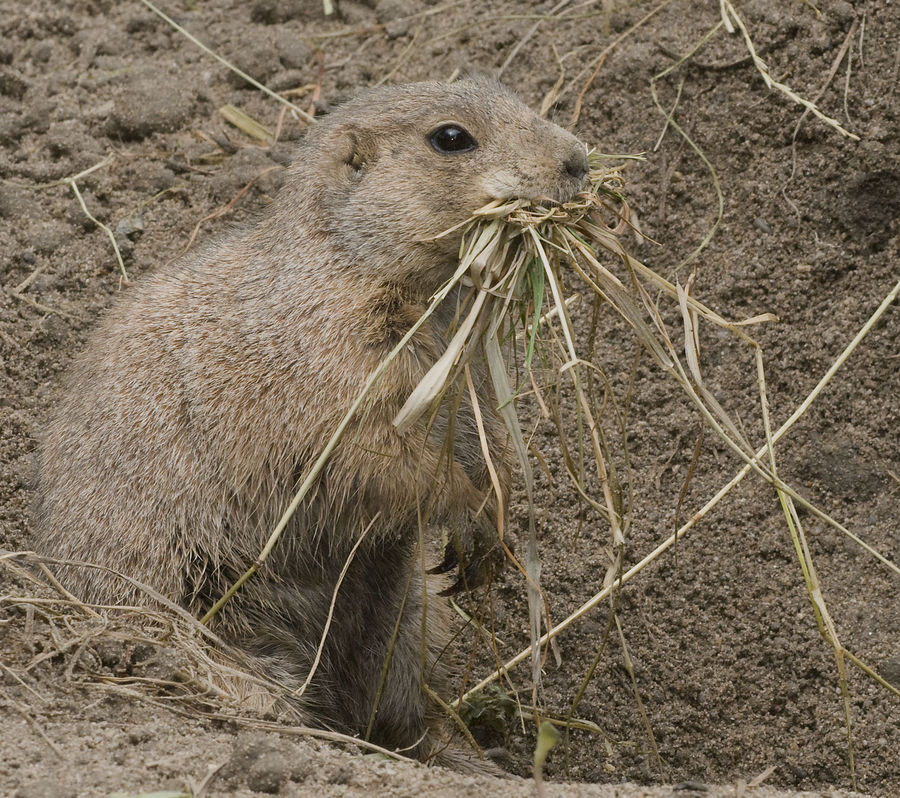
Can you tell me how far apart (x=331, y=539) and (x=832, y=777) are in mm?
2242

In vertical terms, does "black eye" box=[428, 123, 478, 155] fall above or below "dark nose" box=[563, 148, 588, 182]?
above

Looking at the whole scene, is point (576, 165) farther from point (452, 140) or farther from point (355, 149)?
point (355, 149)

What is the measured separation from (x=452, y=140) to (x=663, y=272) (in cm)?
198

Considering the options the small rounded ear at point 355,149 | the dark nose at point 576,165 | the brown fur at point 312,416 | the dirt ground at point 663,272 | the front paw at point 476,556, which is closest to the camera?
the dark nose at point 576,165

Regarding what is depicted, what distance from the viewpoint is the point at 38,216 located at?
6.17 metres

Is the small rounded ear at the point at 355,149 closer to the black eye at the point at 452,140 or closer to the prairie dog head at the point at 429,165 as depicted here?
the prairie dog head at the point at 429,165

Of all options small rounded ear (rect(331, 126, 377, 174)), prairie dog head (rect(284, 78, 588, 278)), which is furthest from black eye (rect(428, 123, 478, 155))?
small rounded ear (rect(331, 126, 377, 174))

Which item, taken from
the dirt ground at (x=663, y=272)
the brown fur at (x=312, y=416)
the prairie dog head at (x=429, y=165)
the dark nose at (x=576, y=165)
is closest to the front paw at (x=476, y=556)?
the brown fur at (x=312, y=416)

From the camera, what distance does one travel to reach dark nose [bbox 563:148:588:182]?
13.4 feet

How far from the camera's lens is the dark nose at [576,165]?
408cm

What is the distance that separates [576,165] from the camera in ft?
13.4

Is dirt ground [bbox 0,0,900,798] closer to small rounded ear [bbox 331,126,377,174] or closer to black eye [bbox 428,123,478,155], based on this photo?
black eye [bbox 428,123,478,155]

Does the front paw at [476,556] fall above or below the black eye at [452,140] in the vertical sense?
below

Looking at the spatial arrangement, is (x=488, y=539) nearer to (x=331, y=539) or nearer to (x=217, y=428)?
(x=331, y=539)
